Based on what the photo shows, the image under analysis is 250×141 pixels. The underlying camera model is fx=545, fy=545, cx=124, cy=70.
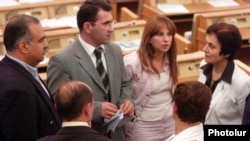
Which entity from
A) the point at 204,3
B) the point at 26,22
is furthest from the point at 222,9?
the point at 26,22

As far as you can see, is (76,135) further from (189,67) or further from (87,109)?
(189,67)

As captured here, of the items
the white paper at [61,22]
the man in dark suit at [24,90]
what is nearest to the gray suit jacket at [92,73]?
the man in dark suit at [24,90]

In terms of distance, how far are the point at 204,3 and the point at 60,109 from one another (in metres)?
4.69

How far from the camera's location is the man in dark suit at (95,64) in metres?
3.16

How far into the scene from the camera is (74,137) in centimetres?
228

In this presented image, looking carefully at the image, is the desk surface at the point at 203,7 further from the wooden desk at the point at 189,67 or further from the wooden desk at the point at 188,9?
the wooden desk at the point at 189,67

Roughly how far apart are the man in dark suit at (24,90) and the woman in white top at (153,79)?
761 millimetres

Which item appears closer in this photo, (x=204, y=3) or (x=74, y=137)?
(x=74, y=137)

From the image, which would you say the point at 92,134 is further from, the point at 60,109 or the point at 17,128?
the point at 17,128

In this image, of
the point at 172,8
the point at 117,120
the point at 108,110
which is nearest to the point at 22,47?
the point at 108,110

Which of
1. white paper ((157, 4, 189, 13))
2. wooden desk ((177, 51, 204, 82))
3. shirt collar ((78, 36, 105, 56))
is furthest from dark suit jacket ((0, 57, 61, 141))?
white paper ((157, 4, 189, 13))

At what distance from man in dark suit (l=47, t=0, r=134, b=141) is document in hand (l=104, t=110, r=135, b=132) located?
28 millimetres

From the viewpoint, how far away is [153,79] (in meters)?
3.46

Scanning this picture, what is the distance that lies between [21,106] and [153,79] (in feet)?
3.52
